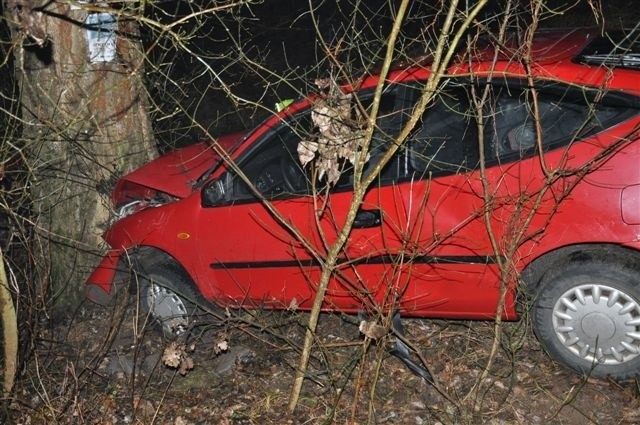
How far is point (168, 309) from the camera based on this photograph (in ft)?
17.7

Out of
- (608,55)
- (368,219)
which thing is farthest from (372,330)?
(608,55)

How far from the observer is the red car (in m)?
3.87

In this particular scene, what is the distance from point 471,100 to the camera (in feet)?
13.4

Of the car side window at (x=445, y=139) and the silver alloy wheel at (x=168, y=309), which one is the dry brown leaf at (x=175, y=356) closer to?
the silver alloy wheel at (x=168, y=309)

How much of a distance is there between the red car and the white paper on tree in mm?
1486

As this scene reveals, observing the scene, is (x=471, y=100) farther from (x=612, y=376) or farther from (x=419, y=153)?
(x=612, y=376)

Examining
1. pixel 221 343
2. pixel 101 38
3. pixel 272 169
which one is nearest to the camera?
pixel 221 343

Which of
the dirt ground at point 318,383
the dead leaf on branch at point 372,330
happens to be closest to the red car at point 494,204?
the dead leaf on branch at point 372,330

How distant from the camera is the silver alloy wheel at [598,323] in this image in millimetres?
4012

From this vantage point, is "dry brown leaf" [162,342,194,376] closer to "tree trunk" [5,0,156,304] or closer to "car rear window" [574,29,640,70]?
"tree trunk" [5,0,156,304]

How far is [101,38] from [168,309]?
2.02 metres

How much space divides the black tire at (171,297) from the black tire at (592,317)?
2305mm

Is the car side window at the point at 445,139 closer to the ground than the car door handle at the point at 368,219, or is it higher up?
higher up

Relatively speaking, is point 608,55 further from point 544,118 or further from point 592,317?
point 592,317
